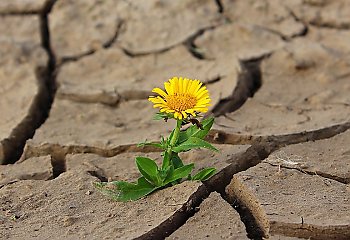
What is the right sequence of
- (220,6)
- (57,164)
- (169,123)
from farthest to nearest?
(220,6)
(169,123)
(57,164)

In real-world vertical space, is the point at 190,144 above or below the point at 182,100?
below

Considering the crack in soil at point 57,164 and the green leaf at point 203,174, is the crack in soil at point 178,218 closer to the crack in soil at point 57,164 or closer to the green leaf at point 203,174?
the green leaf at point 203,174

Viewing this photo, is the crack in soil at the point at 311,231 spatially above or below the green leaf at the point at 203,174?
below

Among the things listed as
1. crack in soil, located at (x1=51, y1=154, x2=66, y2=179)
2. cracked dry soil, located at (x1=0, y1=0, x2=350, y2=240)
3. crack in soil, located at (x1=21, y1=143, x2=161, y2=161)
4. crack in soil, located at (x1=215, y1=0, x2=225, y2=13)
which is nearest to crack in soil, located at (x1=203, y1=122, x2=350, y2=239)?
cracked dry soil, located at (x1=0, y1=0, x2=350, y2=240)

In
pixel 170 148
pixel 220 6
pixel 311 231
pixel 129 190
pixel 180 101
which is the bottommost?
pixel 311 231

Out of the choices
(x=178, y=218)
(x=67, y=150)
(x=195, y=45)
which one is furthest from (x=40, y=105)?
(x=178, y=218)

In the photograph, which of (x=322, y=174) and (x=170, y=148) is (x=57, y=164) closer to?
(x=170, y=148)

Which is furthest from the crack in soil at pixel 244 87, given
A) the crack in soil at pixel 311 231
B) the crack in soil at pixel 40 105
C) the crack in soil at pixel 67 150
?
the crack in soil at pixel 311 231
